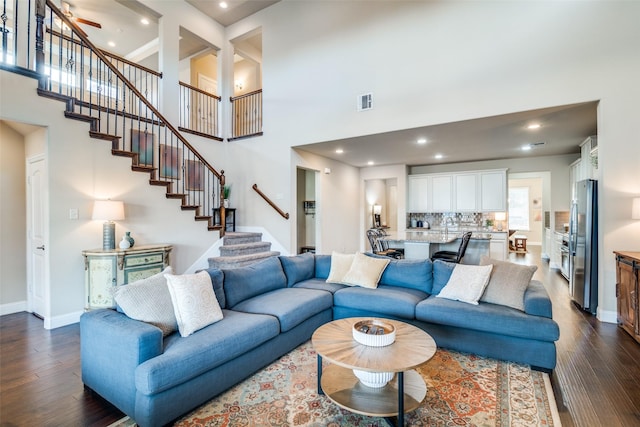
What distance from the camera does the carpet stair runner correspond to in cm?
535

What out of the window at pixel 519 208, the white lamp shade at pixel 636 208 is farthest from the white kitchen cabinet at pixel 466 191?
the window at pixel 519 208

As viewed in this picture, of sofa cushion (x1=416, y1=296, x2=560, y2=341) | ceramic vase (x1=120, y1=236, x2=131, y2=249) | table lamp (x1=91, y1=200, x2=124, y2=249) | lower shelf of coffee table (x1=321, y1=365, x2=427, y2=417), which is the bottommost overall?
lower shelf of coffee table (x1=321, y1=365, x2=427, y2=417)

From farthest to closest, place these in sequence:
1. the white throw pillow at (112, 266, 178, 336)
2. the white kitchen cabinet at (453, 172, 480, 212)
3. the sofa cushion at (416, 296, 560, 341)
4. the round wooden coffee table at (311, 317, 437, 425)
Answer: the white kitchen cabinet at (453, 172, 480, 212)
the sofa cushion at (416, 296, 560, 341)
the white throw pillow at (112, 266, 178, 336)
the round wooden coffee table at (311, 317, 437, 425)

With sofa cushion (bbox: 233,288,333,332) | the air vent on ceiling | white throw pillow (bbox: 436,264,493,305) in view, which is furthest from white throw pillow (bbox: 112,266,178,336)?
the air vent on ceiling

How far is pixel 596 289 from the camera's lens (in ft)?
12.9

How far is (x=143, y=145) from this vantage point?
17.5 ft

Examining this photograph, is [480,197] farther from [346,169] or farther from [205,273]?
[205,273]

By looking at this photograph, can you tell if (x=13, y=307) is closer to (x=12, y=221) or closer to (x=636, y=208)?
(x=12, y=221)

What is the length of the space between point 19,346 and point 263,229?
12.9ft

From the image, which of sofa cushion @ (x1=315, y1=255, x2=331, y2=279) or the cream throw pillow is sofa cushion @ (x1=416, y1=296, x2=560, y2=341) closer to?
the cream throw pillow

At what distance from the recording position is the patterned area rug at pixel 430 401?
6.29 feet

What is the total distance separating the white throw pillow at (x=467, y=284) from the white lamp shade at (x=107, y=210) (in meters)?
4.12

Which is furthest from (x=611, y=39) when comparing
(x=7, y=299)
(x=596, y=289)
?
(x=7, y=299)

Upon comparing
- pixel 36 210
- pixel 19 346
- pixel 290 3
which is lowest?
pixel 19 346
